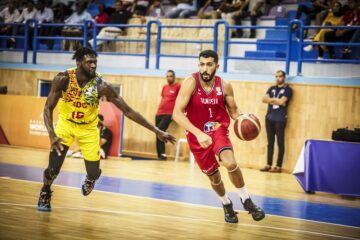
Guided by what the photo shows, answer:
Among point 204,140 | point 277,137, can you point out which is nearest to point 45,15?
point 277,137

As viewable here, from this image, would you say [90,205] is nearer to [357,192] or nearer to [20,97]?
[357,192]

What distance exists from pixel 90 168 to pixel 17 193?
64.4 inches

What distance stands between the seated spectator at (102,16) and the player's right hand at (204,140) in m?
13.3

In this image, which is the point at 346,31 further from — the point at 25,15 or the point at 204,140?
the point at 25,15

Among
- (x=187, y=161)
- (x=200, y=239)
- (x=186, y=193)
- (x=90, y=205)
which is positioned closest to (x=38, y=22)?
(x=187, y=161)

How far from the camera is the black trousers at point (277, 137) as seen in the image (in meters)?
16.0

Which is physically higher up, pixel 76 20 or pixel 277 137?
pixel 76 20

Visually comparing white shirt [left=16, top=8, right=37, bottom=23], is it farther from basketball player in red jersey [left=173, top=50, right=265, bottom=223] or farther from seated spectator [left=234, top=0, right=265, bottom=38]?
basketball player in red jersey [left=173, top=50, right=265, bottom=223]

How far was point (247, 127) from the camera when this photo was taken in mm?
8391

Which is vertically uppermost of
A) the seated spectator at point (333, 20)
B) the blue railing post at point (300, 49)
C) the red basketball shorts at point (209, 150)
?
the seated spectator at point (333, 20)

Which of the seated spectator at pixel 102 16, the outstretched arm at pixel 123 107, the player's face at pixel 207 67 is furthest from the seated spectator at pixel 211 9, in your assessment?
the player's face at pixel 207 67

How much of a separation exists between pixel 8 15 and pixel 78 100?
15.1 metres

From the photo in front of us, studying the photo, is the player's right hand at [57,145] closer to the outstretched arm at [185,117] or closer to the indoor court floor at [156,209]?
the indoor court floor at [156,209]

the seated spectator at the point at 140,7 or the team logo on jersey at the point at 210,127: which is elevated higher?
the seated spectator at the point at 140,7
